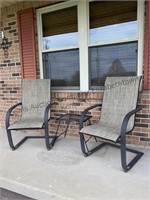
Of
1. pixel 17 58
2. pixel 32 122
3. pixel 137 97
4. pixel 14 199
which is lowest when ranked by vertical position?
pixel 14 199

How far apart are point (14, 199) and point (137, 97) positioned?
5.81 ft

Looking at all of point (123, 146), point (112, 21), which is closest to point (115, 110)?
point (123, 146)

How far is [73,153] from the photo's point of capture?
2.39 meters

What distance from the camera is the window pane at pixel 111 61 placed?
8.22 ft

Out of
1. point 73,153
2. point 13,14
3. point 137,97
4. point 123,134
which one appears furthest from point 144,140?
point 13,14

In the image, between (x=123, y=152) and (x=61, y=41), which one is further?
(x=61, y=41)

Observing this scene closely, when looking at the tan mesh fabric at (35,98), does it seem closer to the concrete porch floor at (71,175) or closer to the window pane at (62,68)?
the window pane at (62,68)

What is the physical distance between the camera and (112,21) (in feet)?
8.37

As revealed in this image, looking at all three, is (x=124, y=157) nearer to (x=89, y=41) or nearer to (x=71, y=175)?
(x=71, y=175)

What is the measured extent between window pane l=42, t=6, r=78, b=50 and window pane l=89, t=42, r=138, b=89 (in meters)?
0.41

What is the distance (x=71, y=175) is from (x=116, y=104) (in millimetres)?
1069

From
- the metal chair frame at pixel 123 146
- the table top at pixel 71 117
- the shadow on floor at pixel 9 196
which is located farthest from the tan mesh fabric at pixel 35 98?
the shadow on floor at pixel 9 196

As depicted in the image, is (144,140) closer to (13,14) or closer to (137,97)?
(137,97)

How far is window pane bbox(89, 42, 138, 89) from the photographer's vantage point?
8.22 ft
